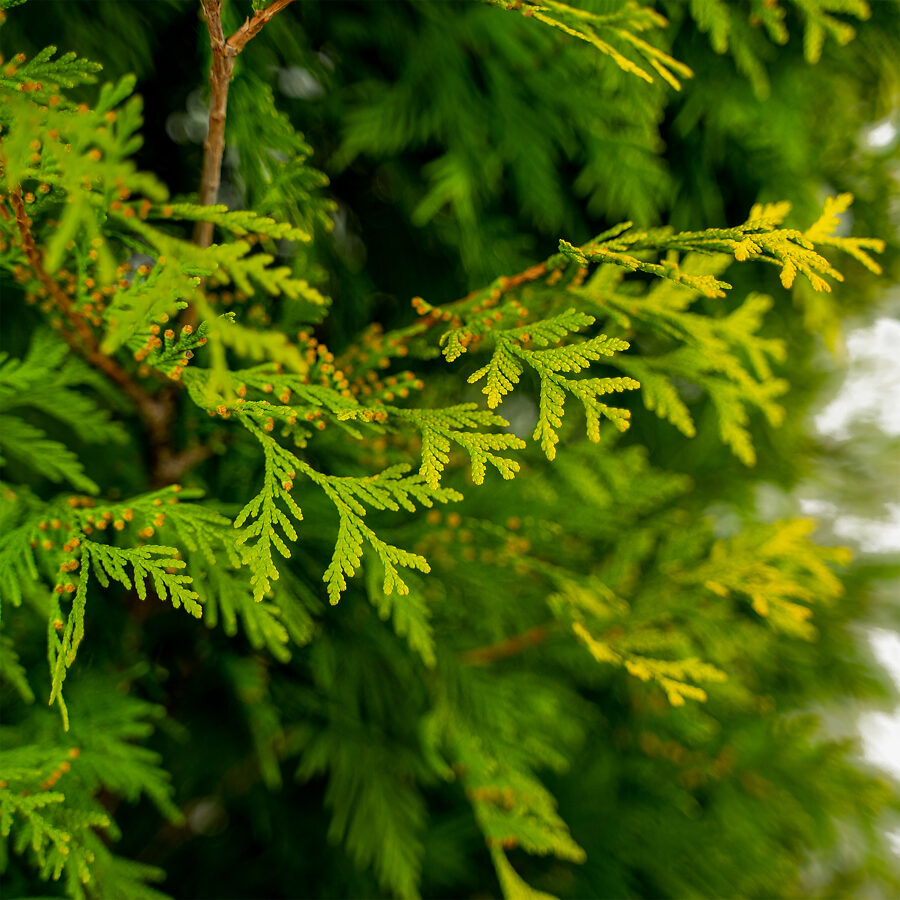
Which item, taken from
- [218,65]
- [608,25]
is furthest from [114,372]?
[608,25]

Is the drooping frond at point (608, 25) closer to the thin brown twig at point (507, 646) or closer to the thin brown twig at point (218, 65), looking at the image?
the thin brown twig at point (218, 65)

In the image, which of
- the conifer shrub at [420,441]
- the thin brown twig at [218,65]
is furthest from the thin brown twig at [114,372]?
the thin brown twig at [218,65]

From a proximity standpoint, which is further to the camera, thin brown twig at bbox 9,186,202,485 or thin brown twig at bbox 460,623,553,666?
thin brown twig at bbox 460,623,553,666

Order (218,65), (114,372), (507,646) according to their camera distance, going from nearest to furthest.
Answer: (218,65) → (114,372) → (507,646)

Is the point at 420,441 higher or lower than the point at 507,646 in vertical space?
higher

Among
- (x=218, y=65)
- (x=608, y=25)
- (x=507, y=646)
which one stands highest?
(x=608, y=25)

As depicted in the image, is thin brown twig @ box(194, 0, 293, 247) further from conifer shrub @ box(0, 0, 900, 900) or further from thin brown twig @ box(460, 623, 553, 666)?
thin brown twig @ box(460, 623, 553, 666)

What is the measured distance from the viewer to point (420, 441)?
1.33 metres

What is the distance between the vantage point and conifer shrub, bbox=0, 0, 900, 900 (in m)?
0.91

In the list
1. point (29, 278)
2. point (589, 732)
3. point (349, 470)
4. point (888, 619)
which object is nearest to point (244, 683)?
point (349, 470)

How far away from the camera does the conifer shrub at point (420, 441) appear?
91 centimetres

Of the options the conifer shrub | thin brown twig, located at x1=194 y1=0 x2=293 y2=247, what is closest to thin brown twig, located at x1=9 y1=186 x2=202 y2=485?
the conifer shrub

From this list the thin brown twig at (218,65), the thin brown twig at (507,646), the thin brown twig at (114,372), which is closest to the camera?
the thin brown twig at (218,65)

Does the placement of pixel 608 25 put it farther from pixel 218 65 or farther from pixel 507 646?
pixel 507 646
